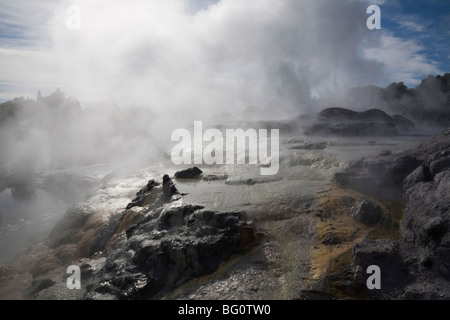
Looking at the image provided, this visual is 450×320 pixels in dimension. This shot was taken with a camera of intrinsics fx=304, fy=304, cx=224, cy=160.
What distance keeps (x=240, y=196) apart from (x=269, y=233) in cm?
201

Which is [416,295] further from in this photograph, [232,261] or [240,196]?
[240,196]

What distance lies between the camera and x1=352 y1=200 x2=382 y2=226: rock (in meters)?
5.46

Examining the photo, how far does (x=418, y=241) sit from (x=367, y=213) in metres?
1.09

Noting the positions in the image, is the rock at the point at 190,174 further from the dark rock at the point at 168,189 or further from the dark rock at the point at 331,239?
the dark rock at the point at 331,239

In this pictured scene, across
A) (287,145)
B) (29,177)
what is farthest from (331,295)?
(29,177)

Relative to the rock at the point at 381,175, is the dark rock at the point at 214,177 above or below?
below

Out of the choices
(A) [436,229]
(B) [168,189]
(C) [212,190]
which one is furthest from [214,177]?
(A) [436,229]

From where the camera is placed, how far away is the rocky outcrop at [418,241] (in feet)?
12.6

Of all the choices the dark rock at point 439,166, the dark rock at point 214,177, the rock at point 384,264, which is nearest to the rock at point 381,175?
the dark rock at point 439,166

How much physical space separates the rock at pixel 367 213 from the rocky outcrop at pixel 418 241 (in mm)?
438

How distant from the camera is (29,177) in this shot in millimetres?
18938

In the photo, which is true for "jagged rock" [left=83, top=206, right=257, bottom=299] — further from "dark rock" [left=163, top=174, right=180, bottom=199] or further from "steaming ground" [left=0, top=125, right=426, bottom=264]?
"dark rock" [left=163, top=174, right=180, bottom=199]
